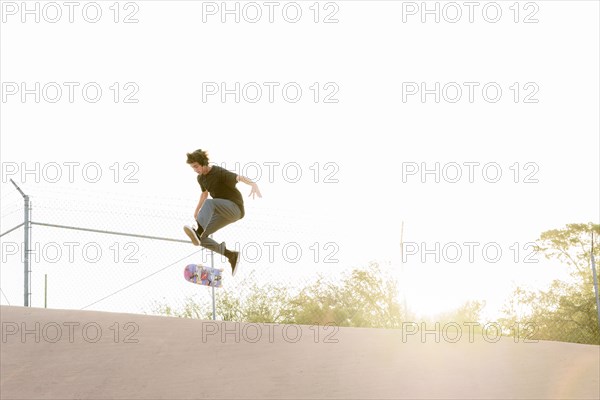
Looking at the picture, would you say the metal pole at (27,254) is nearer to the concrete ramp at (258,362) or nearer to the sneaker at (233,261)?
the concrete ramp at (258,362)

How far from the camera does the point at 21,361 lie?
8.00m

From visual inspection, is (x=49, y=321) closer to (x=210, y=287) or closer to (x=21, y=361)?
(x=21, y=361)

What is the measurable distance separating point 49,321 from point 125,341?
918 millimetres

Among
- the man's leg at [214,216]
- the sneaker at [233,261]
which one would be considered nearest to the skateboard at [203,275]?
the sneaker at [233,261]

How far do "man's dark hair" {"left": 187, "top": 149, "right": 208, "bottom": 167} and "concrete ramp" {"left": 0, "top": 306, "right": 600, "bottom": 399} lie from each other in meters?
2.17

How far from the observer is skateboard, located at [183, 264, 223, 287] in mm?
10633

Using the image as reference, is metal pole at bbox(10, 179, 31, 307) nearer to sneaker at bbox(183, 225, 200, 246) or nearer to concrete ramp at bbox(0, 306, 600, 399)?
concrete ramp at bbox(0, 306, 600, 399)

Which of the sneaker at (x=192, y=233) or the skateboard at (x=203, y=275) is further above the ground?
the sneaker at (x=192, y=233)

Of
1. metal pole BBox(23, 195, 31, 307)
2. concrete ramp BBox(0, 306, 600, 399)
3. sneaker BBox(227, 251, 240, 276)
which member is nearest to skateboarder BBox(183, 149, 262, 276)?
sneaker BBox(227, 251, 240, 276)

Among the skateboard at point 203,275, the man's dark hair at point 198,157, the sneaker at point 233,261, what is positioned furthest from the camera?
the skateboard at point 203,275

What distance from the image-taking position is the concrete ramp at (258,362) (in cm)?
802

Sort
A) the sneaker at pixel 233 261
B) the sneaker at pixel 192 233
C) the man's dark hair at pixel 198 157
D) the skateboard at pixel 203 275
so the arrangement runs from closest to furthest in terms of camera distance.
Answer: the man's dark hair at pixel 198 157 → the sneaker at pixel 192 233 → the sneaker at pixel 233 261 → the skateboard at pixel 203 275

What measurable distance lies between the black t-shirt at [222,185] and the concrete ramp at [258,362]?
187cm

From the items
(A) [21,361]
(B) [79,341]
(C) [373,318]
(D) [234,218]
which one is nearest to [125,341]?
(B) [79,341]
